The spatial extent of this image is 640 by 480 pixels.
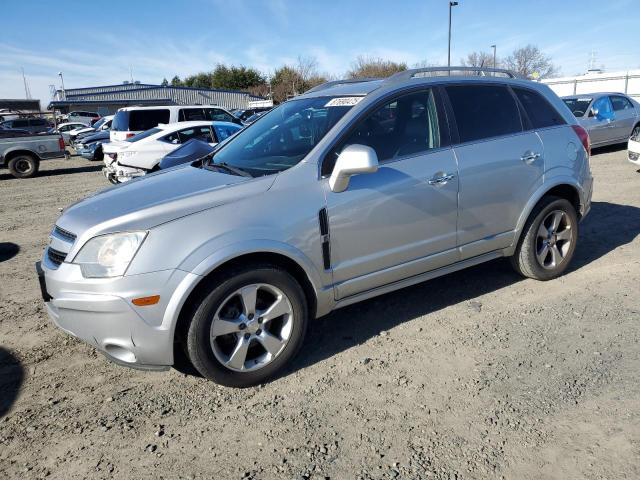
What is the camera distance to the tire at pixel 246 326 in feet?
9.42

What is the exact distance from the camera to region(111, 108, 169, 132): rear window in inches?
562

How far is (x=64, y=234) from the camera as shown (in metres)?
3.09

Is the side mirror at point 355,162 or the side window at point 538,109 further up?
the side window at point 538,109

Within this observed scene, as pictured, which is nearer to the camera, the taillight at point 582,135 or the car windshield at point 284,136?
the car windshield at point 284,136

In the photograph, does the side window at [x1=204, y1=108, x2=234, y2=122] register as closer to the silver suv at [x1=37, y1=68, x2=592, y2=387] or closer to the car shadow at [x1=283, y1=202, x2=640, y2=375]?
the silver suv at [x1=37, y1=68, x2=592, y2=387]

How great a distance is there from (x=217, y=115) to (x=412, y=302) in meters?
12.6

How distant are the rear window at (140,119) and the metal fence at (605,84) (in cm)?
1957

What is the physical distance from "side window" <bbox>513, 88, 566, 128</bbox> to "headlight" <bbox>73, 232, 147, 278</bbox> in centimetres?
346

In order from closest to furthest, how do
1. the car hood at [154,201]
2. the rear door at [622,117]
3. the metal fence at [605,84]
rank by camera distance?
the car hood at [154,201], the rear door at [622,117], the metal fence at [605,84]

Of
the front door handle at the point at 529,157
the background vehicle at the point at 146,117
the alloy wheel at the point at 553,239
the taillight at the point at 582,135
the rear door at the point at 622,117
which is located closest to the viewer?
the front door handle at the point at 529,157

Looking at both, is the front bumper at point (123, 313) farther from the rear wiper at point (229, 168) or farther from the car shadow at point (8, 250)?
the car shadow at point (8, 250)

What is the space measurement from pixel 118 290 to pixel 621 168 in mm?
11026

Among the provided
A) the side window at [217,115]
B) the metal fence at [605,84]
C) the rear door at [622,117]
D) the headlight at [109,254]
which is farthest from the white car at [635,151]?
the metal fence at [605,84]

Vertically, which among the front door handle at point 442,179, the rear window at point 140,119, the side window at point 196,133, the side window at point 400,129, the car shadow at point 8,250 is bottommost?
the car shadow at point 8,250
